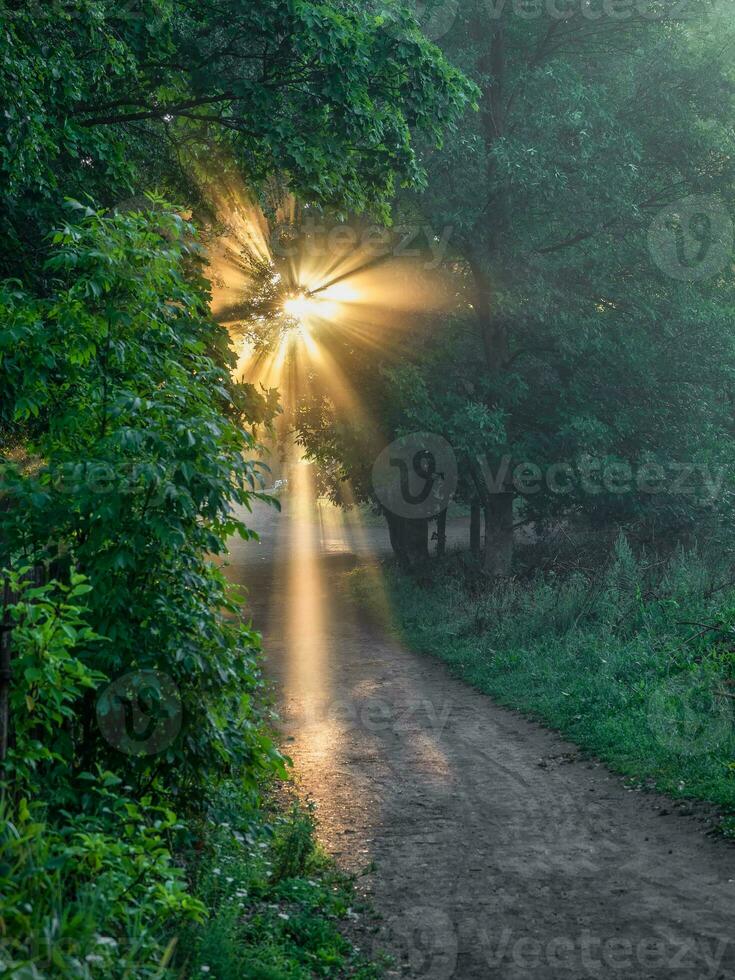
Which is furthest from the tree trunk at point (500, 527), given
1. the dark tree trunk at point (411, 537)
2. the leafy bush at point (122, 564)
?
the leafy bush at point (122, 564)

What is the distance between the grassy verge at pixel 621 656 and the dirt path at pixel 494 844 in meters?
0.44

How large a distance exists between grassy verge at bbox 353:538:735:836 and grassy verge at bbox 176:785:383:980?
132 inches

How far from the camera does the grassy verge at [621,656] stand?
10047 millimetres

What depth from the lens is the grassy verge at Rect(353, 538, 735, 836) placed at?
10.0 m

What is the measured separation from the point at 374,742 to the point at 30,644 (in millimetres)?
7353

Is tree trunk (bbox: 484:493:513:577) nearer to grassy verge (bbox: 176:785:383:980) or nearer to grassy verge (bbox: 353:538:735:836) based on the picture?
grassy verge (bbox: 353:538:735:836)

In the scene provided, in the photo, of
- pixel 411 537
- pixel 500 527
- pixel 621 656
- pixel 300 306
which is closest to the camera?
pixel 621 656

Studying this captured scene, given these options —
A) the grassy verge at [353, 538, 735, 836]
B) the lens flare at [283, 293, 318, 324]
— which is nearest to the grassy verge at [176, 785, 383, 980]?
the grassy verge at [353, 538, 735, 836]

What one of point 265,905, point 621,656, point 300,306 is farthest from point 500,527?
point 265,905

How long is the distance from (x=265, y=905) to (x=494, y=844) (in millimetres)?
2216

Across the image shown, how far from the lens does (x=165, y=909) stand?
4590 millimetres

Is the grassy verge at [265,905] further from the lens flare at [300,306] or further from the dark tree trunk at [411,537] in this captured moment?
the dark tree trunk at [411,537]

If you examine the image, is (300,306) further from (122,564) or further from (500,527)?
(122,564)

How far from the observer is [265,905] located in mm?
6754
